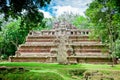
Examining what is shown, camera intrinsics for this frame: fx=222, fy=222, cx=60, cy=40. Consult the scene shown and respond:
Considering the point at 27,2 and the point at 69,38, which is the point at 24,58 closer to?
the point at 69,38

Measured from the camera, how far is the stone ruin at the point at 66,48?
27889mm

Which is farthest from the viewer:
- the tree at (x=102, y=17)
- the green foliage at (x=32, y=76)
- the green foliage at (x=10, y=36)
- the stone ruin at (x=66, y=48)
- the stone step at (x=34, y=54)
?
the green foliage at (x=10, y=36)

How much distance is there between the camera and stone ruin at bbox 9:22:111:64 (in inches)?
1098

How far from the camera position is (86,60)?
27812 millimetres

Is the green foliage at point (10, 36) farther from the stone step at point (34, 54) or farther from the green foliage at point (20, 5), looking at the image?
the green foliage at point (20, 5)

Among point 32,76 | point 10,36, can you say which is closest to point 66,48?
point 32,76

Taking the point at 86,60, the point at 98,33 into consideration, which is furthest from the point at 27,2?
the point at 86,60

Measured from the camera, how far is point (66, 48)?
29.6 m

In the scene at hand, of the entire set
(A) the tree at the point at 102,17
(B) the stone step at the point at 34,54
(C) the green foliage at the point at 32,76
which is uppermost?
(A) the tree at the point at 102,17

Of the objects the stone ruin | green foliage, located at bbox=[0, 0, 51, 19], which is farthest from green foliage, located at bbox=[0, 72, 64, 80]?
the stone ruin

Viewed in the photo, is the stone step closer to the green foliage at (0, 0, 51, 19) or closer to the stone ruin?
the stone ruin

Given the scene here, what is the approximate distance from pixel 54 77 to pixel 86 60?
19820 mm

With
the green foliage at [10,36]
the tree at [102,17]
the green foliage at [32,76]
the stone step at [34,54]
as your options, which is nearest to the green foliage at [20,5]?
the green foliage at [32,76]

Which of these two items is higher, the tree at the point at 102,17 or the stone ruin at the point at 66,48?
the tree at the point at 102,17
